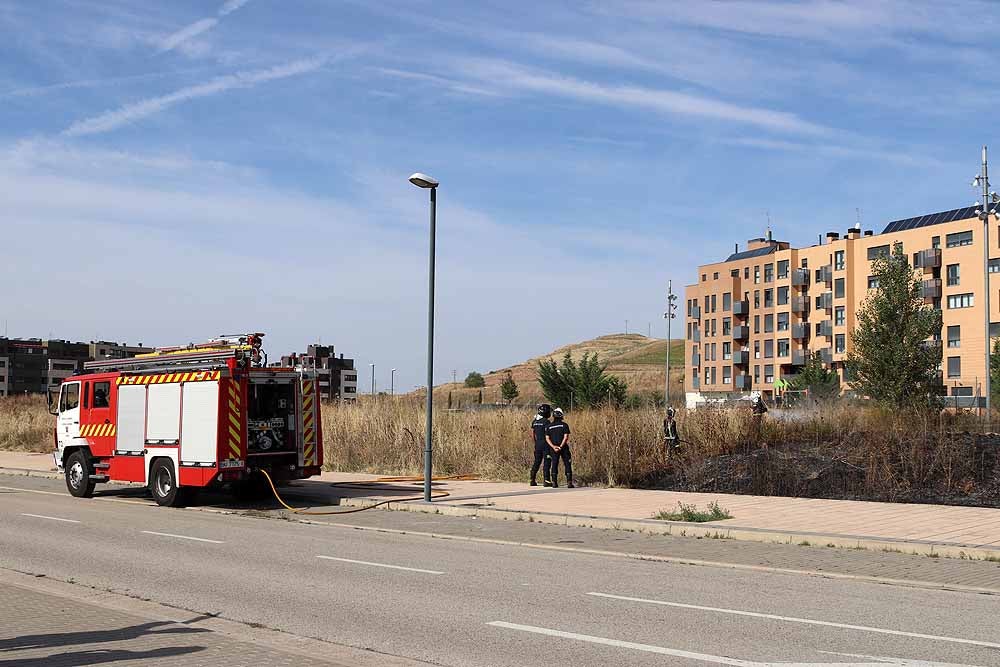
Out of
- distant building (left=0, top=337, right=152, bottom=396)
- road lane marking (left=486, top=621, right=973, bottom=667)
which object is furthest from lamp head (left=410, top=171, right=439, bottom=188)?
distant building (left=0, top=337, right=152, bottom=396)

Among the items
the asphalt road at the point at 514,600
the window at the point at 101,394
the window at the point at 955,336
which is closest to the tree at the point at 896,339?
the window at the point at 101,394

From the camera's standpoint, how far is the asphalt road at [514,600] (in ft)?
24.9

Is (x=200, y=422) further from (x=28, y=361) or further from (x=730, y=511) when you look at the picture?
(x=28, y=361)

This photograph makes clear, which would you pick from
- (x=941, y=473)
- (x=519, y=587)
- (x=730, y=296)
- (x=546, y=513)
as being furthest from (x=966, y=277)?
(x=519, y=587)

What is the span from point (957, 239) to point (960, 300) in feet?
15.3

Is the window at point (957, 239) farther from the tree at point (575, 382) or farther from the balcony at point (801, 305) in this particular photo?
the tree at point (575, 382)

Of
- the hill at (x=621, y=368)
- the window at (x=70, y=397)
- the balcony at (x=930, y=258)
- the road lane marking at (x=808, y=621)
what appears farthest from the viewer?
the hill at (x=621, y=368)

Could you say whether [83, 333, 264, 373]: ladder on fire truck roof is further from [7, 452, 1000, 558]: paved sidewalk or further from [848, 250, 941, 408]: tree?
[848, 250, 941, 408]: tree

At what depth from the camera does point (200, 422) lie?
18891 mm

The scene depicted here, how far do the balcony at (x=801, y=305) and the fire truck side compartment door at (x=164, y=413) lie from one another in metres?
80.5

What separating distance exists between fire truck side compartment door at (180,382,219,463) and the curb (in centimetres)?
286

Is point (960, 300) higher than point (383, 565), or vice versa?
point (960, 300)

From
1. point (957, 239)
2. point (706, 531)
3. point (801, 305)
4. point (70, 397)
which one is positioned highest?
point (957, 239)

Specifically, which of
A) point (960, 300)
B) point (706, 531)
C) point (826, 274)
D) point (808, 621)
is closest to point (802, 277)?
point (826, 274)
